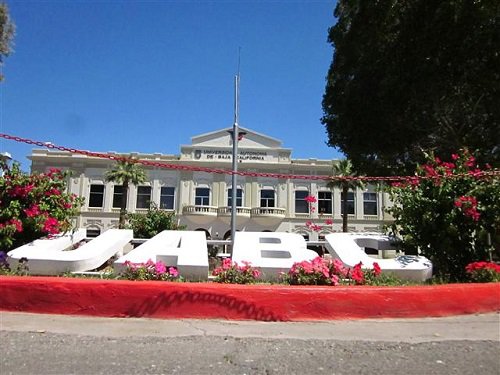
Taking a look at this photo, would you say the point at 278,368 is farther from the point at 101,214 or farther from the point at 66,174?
the point at 101,214

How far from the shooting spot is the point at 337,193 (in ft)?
140

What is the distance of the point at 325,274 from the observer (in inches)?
230

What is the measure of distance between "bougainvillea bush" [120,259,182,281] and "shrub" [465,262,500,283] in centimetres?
414

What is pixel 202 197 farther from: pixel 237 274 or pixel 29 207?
pixel 237 274

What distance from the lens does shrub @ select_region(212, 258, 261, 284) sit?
6.05 m

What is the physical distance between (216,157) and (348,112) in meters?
26.9

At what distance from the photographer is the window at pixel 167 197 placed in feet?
137

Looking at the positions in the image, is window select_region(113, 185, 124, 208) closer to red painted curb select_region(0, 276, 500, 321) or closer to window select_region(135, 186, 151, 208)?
window select_region(135, 186, 151, 208)

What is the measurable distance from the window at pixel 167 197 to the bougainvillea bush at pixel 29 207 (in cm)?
3385

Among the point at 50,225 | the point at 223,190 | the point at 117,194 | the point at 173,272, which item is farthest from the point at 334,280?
the point at 117,194

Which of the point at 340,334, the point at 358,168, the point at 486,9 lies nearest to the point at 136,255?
the point at 340,334

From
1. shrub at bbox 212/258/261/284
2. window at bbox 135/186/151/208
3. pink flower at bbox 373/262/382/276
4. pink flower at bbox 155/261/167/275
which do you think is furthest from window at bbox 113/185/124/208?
pink flower at bbox 373/262/382/276

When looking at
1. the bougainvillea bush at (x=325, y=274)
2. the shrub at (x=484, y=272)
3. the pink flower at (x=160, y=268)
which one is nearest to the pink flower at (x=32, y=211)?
the pink flower at (x=160, y=268)

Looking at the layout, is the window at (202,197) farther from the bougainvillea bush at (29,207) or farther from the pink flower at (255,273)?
the pink flower at (255,273)
